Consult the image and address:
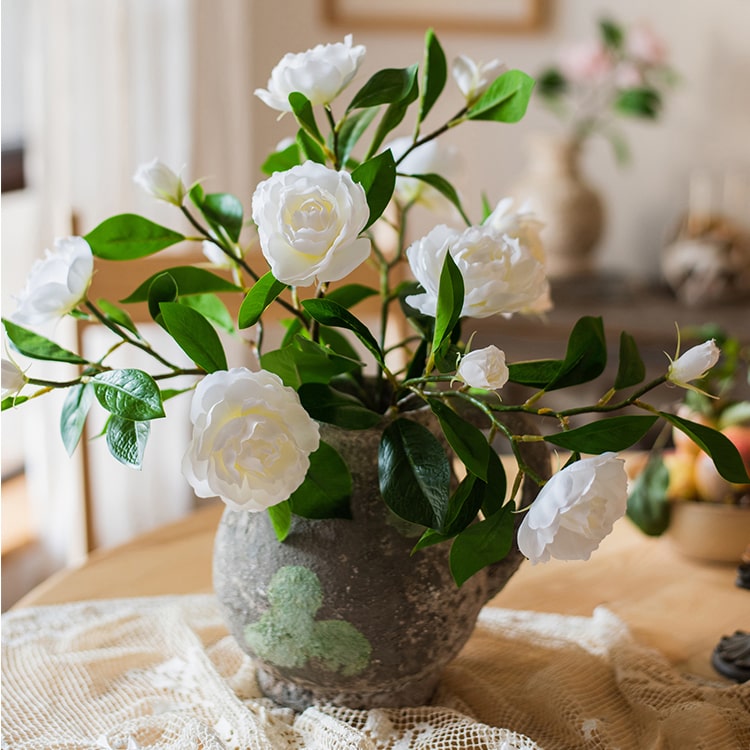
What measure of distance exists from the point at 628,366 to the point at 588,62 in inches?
76.3

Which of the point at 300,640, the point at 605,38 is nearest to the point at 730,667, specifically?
the point at 300,640

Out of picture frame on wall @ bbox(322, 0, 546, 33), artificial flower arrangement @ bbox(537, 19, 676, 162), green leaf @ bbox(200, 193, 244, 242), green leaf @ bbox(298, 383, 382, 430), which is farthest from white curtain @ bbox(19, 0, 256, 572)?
green leaf @ bbox(298, 383, 382, 430)

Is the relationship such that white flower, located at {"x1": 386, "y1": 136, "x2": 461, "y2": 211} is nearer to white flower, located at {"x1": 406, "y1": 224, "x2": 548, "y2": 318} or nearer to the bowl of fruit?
white flower, located at {"x1": 406, "y1": 224, "x2": 548, "y2": 318}

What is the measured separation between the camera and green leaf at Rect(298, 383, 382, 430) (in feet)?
2.28

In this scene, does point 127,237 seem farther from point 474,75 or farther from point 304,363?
point 474,75

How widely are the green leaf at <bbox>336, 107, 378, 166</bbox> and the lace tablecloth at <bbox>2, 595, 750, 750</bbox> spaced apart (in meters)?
0.40

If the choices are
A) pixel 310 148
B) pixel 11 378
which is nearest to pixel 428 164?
pixel 310 148

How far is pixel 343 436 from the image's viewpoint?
740 mm

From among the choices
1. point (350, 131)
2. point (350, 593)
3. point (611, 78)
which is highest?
point (611, 78)

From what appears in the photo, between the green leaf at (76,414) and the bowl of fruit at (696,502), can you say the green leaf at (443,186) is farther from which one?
the bowl of fruit at (696,502)

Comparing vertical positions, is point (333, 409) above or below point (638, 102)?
below

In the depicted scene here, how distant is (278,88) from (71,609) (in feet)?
1.90

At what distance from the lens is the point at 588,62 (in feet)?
8.14

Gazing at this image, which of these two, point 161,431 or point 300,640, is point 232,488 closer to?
point 300,640
